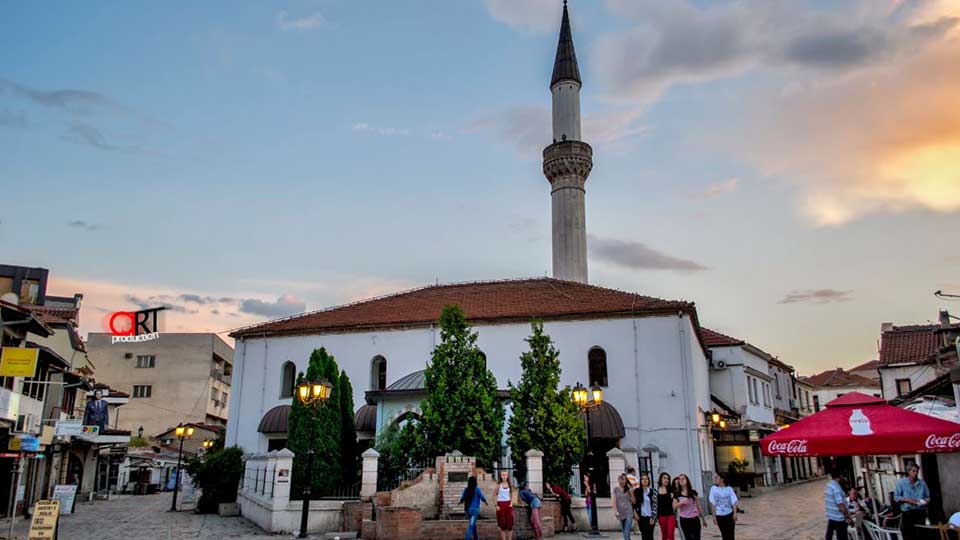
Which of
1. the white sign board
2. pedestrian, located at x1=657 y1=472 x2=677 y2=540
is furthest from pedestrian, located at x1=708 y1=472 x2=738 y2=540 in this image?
the white sign board

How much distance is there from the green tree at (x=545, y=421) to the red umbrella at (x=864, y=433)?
8.55 m

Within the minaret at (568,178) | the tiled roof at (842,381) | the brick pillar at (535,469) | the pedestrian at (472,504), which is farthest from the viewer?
the tiled roof at (842,381)

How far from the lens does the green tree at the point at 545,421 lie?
61.8 feet

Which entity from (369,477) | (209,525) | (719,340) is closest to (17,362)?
(209,525)

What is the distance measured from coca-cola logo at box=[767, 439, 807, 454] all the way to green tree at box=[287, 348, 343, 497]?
12249 millimetres

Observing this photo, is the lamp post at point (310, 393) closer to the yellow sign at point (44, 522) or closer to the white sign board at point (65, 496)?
the yellow sign at point (44, 522)

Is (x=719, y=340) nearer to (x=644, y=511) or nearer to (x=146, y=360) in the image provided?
(x=644, y=511)

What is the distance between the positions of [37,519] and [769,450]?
12178 millimetres

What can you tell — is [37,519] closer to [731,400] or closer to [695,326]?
[695,326]

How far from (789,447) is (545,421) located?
9337 mm

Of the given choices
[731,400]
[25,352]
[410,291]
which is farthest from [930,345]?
[25,352]

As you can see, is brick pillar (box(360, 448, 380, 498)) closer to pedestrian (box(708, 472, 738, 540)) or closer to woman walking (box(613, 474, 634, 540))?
woman walking (box(613, 474, 634, 540))

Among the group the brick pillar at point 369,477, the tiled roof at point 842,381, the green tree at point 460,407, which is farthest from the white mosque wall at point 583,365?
the tiled roof at point 842,381

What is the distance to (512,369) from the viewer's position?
27.1 metres
